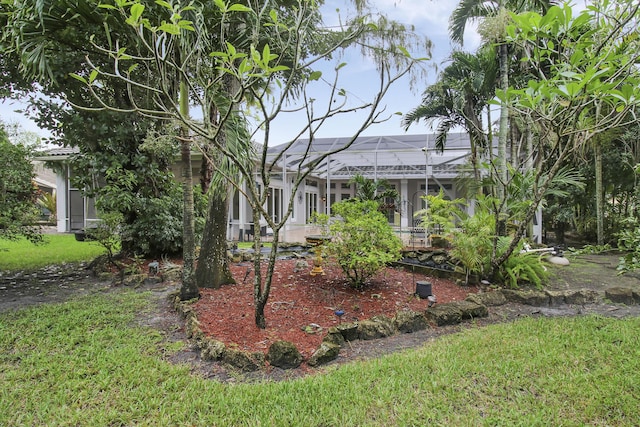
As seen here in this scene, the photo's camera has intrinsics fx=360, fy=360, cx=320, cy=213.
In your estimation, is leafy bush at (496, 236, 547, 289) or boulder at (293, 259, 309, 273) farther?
boulder at (293, 259, 309, 273)

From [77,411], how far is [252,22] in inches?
184

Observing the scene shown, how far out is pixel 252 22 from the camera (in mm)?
4859

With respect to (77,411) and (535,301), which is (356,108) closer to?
(77,411)

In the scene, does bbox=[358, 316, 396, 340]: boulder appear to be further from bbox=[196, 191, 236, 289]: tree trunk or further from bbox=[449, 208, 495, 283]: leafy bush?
bbox=[449, 208, 495, 283]: leafy bush

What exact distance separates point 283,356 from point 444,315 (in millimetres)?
2211

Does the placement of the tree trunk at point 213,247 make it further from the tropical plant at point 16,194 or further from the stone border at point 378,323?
the tropical plant at point 16,194

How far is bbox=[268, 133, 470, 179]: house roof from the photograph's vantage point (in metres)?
13.9

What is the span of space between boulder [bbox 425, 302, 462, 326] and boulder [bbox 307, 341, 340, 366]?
60.3 inches

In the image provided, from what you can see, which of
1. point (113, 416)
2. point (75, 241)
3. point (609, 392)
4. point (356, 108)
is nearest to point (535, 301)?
point (609, 392)

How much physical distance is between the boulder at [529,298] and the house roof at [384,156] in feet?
25.8

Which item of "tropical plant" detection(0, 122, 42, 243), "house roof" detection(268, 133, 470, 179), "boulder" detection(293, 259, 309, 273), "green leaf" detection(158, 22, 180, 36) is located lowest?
"boulder" detection(293, 259, 309, 273)

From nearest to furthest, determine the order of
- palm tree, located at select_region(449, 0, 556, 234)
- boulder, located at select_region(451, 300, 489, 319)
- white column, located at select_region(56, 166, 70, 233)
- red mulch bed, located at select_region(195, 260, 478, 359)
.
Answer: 1. red mulch bed, located at select_region(195, 260, 478, 359)
2. boulder, located at select_region(451, 300, 489, 319)
3. palm tree, located at select_region(449, 0, 556, 234)
4. white column, located at select_region(56, 166, 70, 233)

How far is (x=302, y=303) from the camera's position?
487cm

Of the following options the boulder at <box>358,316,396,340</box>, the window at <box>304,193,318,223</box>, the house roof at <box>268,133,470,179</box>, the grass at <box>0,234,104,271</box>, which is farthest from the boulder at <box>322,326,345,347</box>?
the window at <box>304,193,318,223</box>
